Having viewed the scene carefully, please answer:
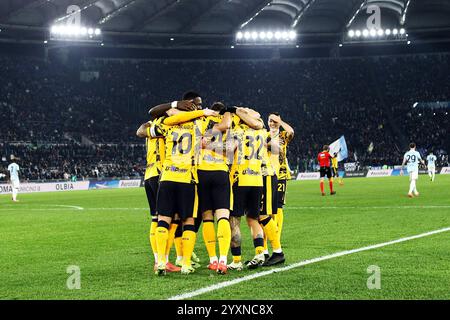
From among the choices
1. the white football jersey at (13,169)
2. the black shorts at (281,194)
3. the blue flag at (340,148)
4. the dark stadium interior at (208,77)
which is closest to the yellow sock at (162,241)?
the black shorts at (281,194)

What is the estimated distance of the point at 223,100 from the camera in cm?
6191

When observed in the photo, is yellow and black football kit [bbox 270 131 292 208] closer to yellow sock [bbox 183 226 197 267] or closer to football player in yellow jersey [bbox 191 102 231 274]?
football player in yellow jersey [bbox 191 102 231 274]

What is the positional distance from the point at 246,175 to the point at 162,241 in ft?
4.82

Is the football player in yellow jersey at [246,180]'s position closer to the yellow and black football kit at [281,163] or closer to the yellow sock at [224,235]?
the yellow sock at [224,235]

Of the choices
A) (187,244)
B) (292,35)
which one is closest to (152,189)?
(187,244)

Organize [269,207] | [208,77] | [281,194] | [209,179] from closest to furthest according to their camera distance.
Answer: [209,179] < [269,207] < [281,194] < [208,77]

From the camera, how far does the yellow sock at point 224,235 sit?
8031 millimetres

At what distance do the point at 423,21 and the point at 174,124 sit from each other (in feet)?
168

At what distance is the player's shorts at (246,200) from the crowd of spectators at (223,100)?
39.8 metres

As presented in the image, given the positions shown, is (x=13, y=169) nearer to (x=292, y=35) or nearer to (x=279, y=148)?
(x=279, y=148)

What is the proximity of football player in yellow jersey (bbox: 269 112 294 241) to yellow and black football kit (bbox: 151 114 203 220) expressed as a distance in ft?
4.92
